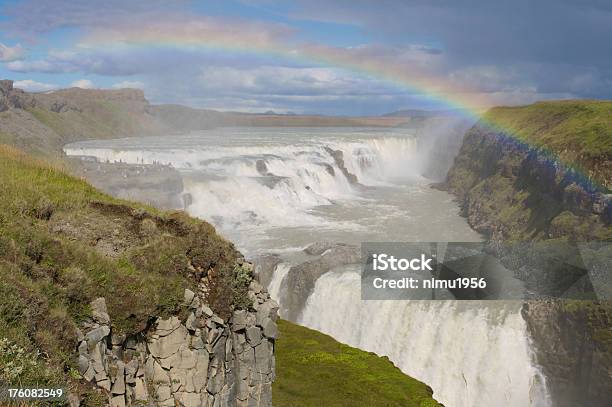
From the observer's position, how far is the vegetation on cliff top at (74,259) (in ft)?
28.0

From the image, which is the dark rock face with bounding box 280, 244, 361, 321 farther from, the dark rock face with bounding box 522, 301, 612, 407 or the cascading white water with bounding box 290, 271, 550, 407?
the dark rock face with bounding box 522, 301, 612, 407

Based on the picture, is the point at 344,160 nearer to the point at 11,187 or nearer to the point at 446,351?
the point at 446,351

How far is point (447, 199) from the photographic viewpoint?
7412 cm

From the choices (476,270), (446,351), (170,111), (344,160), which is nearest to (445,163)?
(344,160)

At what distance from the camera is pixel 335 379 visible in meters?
22.8

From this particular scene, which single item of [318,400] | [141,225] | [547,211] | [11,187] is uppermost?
[11,187]

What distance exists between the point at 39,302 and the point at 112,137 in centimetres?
15103

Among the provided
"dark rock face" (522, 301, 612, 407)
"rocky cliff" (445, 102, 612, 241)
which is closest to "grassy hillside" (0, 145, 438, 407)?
"dark rock face" (522, 301, 612, 407)

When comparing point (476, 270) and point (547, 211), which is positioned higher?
point (547, 211)

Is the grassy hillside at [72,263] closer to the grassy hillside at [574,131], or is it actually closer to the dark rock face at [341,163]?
the grassy hillside at [574,131]

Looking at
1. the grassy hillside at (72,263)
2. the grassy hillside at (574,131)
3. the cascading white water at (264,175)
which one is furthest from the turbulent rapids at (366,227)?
the grassy hillside at (72,263)

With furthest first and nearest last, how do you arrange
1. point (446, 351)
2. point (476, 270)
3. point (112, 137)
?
point (112, 137) → point (476, 270) → point (446, 351)

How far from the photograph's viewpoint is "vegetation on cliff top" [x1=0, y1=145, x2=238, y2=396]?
28.0ft

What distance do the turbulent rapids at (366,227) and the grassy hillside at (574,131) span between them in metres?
12.1
